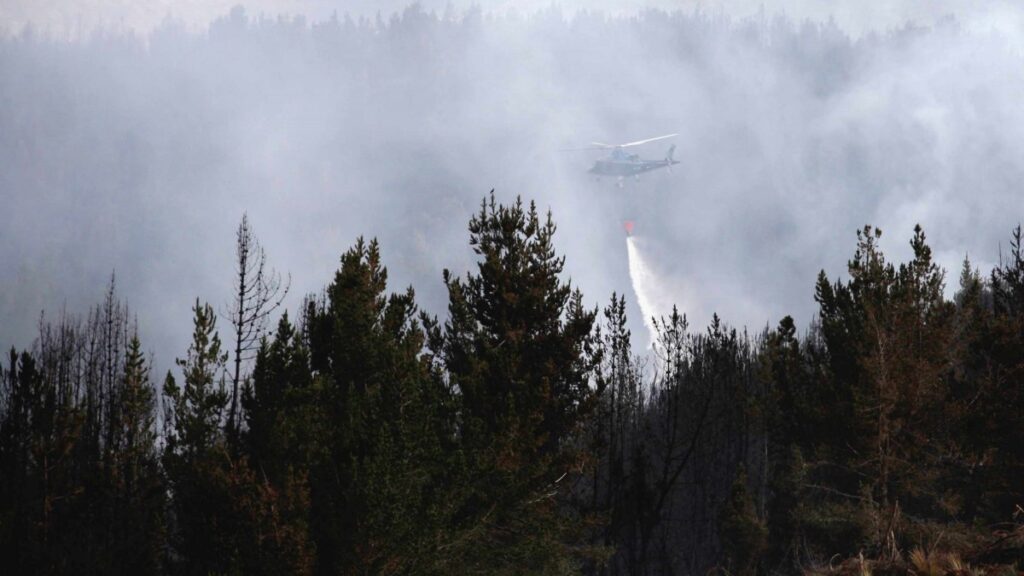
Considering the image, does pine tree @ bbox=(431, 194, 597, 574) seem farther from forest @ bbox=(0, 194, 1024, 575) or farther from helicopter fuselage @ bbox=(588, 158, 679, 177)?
helicopter fuselage @ bbox=(588, 158, 679, 177)

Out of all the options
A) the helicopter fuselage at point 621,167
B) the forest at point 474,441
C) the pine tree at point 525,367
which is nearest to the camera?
the forest at point 474,441

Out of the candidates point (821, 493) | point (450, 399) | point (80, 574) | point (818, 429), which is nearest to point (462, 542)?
point (450, 399)

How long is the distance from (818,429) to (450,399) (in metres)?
12.1

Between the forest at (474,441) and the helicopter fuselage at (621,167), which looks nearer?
the forest at (474,441)

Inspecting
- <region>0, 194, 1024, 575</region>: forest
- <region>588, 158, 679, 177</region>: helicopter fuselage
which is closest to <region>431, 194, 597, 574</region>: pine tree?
<region>0, 194, 1024, 575</region>: forest

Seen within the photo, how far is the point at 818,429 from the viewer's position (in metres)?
29.5

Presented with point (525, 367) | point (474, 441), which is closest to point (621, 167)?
point (525, 367)

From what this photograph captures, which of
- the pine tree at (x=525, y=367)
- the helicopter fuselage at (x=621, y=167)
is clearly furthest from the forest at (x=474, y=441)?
the helicopter fuselage at (x=621, y=167)

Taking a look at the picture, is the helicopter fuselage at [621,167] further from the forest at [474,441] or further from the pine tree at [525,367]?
the pine tree at [525,367]

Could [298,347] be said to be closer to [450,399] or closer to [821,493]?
[450,399]

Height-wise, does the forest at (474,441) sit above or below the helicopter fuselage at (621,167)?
below

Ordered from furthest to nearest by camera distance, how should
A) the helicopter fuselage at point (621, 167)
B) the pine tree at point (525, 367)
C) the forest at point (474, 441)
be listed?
the helicopter fuselage at point (621, 167), the pine tree at point (525, 367), the forest at point (474, 441)

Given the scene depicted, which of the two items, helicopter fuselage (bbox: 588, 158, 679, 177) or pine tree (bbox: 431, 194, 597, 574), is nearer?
pine tree (bbox: 431, 194, 597, 574)

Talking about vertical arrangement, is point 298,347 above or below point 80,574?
above
